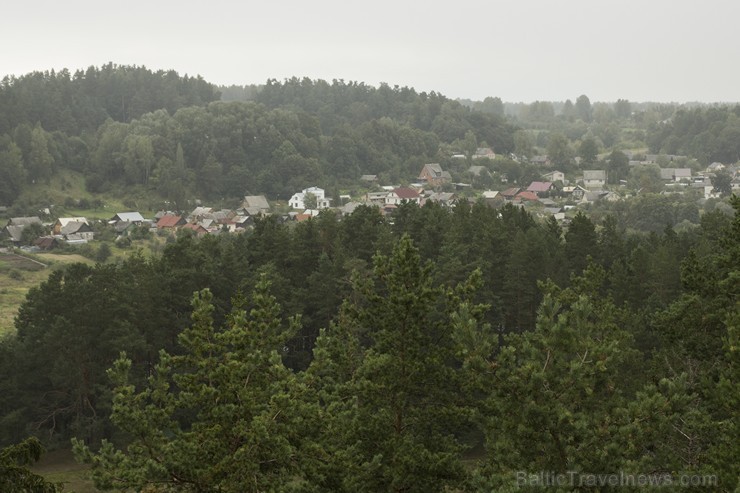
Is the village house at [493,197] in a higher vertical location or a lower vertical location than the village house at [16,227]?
higher

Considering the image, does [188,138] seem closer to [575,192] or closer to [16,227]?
[16,227]

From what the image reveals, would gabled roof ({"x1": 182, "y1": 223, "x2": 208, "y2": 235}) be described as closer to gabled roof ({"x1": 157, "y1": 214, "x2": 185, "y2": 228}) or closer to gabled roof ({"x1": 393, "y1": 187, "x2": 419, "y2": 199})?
gabled roof ({"x1": 157, "y1": 214, "x2": 185, "y2": 228})

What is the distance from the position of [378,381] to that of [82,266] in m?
21.0

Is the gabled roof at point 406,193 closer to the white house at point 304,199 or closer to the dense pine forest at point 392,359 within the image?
the white house at point 304,199

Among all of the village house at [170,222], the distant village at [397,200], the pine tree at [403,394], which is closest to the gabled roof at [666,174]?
the distant village at [397,200]

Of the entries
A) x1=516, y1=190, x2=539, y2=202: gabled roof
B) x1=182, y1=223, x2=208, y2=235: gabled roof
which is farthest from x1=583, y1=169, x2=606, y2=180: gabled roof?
x1=182, y1=223, x2=208, y2=235: gabled roof

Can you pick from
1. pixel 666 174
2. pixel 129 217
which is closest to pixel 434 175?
pixel 666 174

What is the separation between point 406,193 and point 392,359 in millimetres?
86352

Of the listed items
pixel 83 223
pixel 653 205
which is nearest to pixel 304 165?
pixel 83 223

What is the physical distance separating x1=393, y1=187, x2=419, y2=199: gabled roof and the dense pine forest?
2147 inches

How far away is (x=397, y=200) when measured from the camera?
9862cm

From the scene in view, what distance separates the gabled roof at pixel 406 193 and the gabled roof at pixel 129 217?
1225 inches

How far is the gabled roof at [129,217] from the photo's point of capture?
279ft

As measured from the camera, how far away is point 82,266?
3142 cm
